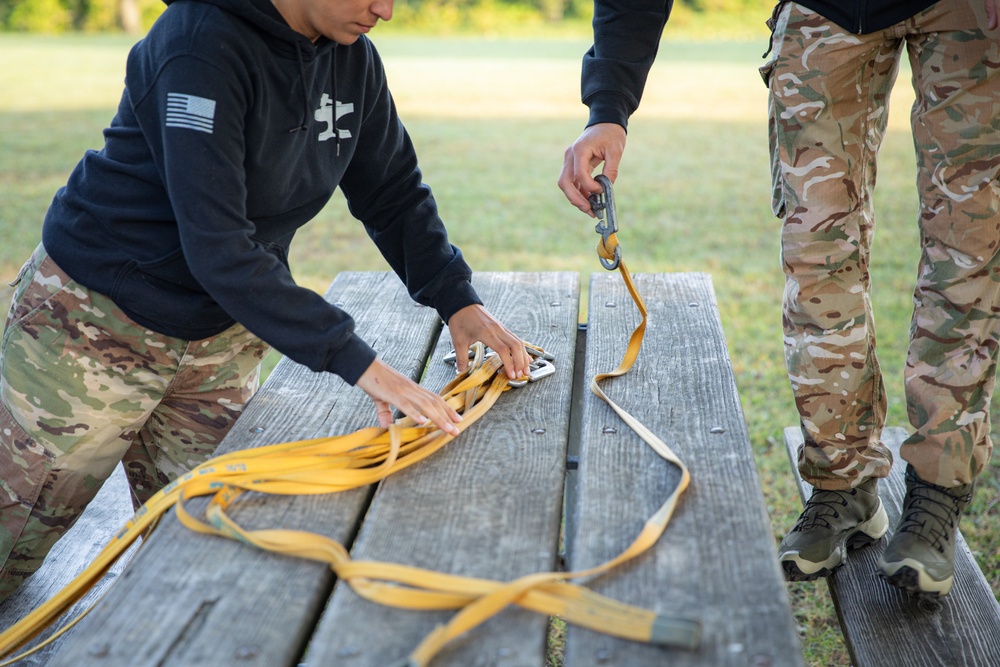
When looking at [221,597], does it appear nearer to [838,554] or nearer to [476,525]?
[476,525]

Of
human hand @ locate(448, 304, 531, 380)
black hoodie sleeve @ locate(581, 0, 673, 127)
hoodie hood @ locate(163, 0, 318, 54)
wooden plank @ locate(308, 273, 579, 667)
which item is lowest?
human hand @ locate(448, 304, 531, 380)

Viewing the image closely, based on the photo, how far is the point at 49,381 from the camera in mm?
2025

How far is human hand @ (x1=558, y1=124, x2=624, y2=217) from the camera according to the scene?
2.22 metres

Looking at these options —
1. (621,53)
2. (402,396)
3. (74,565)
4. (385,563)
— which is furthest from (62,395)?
(621,53)

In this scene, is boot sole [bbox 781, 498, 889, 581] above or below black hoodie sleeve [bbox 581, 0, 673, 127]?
below

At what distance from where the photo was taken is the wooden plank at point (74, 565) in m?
2.04

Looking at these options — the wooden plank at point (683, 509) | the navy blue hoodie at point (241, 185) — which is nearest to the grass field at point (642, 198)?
the wooden plank at point (683, 509)

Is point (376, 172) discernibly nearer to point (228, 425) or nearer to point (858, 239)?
point (228, 425)

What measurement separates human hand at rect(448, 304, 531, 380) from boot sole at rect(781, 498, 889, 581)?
2.20 feet

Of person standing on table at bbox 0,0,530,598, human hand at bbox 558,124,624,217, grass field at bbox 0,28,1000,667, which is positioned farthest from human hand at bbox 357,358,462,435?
grass field at bbox 0,28,1000,667

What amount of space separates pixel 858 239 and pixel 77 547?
1.91 meters

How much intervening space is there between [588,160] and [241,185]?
84 centimetres

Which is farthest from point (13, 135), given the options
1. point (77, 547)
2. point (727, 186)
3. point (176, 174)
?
point (176, 174)

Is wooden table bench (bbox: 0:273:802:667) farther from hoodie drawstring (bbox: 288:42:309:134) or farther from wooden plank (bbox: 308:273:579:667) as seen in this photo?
hoodie drawstring (bbox: 288:42:309:134)
